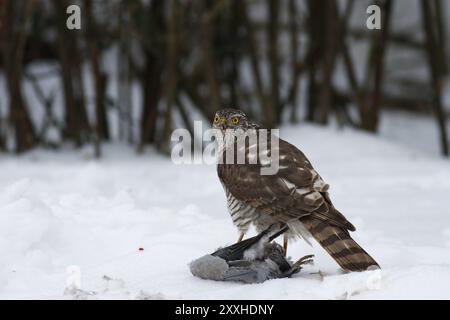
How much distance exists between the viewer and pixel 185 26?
755 cm

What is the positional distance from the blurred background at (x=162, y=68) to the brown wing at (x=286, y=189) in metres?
3.22

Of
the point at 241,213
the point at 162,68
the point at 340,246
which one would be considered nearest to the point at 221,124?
the point at 241,213

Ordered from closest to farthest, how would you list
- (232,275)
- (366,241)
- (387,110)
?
(232,275)
(366,241)
(387,110)

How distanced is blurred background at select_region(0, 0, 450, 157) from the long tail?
3593 millimetres

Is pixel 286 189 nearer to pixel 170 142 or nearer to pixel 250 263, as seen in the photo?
pixel 250 263

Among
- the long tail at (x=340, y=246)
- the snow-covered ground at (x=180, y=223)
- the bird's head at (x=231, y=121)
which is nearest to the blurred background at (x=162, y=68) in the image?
the snow-covered ground at (x=180, y=223)

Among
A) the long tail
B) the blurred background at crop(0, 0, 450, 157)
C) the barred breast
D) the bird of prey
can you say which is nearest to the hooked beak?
the bird of prey

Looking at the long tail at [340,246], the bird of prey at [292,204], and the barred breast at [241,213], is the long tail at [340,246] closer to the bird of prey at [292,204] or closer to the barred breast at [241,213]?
the bird of prey at [292,204]

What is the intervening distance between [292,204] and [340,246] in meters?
0.26

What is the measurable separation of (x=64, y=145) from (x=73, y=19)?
1362 millimetres
